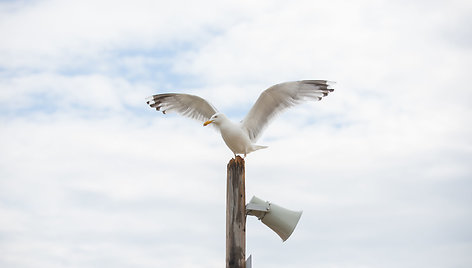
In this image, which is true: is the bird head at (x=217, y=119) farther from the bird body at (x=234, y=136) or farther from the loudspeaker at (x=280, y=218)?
the loudspeaker at (x=280, y=218)

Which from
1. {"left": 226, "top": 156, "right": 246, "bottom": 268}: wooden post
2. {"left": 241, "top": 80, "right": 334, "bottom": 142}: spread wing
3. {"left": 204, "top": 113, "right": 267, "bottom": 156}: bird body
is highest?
{"left": 241, "top": 80, "right": 334, "bottom": 142}: spread wing

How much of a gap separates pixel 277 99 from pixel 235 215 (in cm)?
283

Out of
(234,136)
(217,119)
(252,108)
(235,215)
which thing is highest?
(252,108)

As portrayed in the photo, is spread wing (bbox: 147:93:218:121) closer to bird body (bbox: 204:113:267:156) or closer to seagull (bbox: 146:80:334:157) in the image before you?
seagull (bbox: 146:80:334:157)

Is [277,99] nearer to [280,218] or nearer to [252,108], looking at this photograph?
[252,108]

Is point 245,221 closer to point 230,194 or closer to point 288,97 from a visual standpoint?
point 230,194

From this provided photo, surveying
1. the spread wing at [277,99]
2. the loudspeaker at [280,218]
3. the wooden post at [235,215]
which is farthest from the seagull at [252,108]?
the wooden post at [235,215]

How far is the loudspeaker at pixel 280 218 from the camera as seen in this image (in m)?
4.94

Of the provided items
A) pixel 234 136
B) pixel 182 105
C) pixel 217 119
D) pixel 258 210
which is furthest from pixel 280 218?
pixel 182 105

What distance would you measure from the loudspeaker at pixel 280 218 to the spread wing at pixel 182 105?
2681 mm

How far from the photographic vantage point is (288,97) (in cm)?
713

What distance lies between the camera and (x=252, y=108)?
709cm

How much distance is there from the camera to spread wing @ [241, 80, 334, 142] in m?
6.96

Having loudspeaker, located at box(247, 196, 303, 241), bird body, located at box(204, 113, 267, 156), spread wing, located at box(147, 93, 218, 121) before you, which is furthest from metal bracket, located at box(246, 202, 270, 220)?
spread wing, located at box(147, 93, 218, 121)
